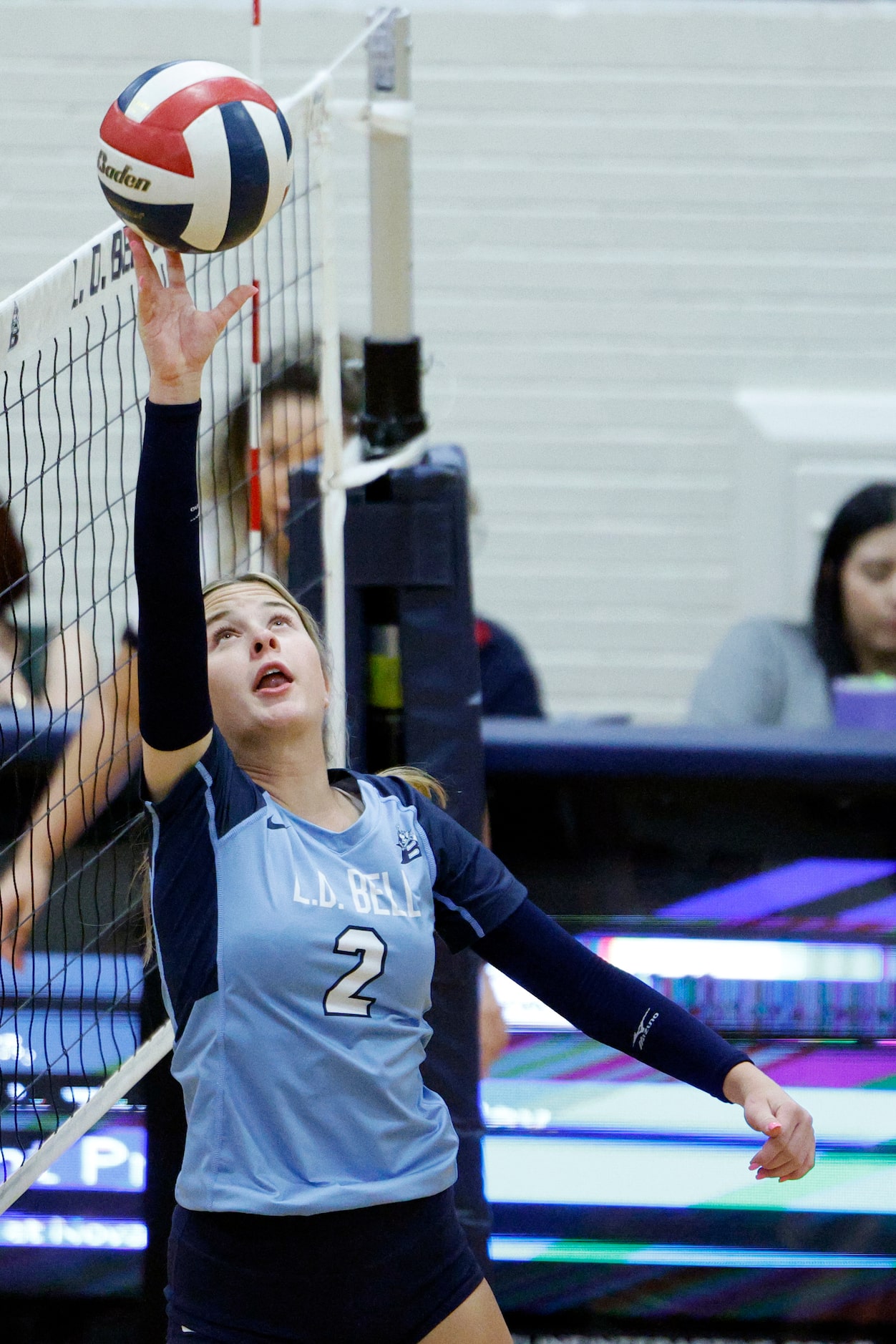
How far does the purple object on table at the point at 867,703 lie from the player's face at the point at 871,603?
23 cm

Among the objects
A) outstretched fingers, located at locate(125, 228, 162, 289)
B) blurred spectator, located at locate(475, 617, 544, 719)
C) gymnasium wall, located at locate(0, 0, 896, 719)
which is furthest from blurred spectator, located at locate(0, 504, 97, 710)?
gymnasium wall, located at locate(0, 0, 896, 719)

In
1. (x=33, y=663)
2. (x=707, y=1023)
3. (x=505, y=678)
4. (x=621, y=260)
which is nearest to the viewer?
(x=707, y=1023)

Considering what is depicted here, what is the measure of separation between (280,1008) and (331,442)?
140 centimetres

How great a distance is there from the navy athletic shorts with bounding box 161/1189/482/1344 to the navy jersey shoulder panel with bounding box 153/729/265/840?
490 millimetres

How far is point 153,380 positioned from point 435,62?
481 centimetres

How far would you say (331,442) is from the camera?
3016 mm

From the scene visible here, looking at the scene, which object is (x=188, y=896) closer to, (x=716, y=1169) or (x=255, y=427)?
(x=255, y=427)

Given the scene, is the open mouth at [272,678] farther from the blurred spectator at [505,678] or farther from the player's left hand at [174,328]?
the blurred spectator at [505,678]

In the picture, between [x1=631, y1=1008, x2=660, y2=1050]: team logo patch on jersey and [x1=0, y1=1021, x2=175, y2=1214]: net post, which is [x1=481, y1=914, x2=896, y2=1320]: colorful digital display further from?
A: [x1=631, y1=1008, x2=660, y2=1050]: team logo patch on jersey

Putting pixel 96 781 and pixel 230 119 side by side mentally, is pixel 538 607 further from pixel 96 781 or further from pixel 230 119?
pixel 230 119

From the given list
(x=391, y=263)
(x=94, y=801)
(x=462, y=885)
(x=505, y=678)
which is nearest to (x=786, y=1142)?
(x=462, y=885)

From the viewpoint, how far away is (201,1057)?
1942 millimetres

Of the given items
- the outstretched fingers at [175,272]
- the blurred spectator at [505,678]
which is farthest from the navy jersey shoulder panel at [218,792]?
the blurred spectator at [505,678]

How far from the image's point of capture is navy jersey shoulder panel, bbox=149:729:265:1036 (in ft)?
6.32
